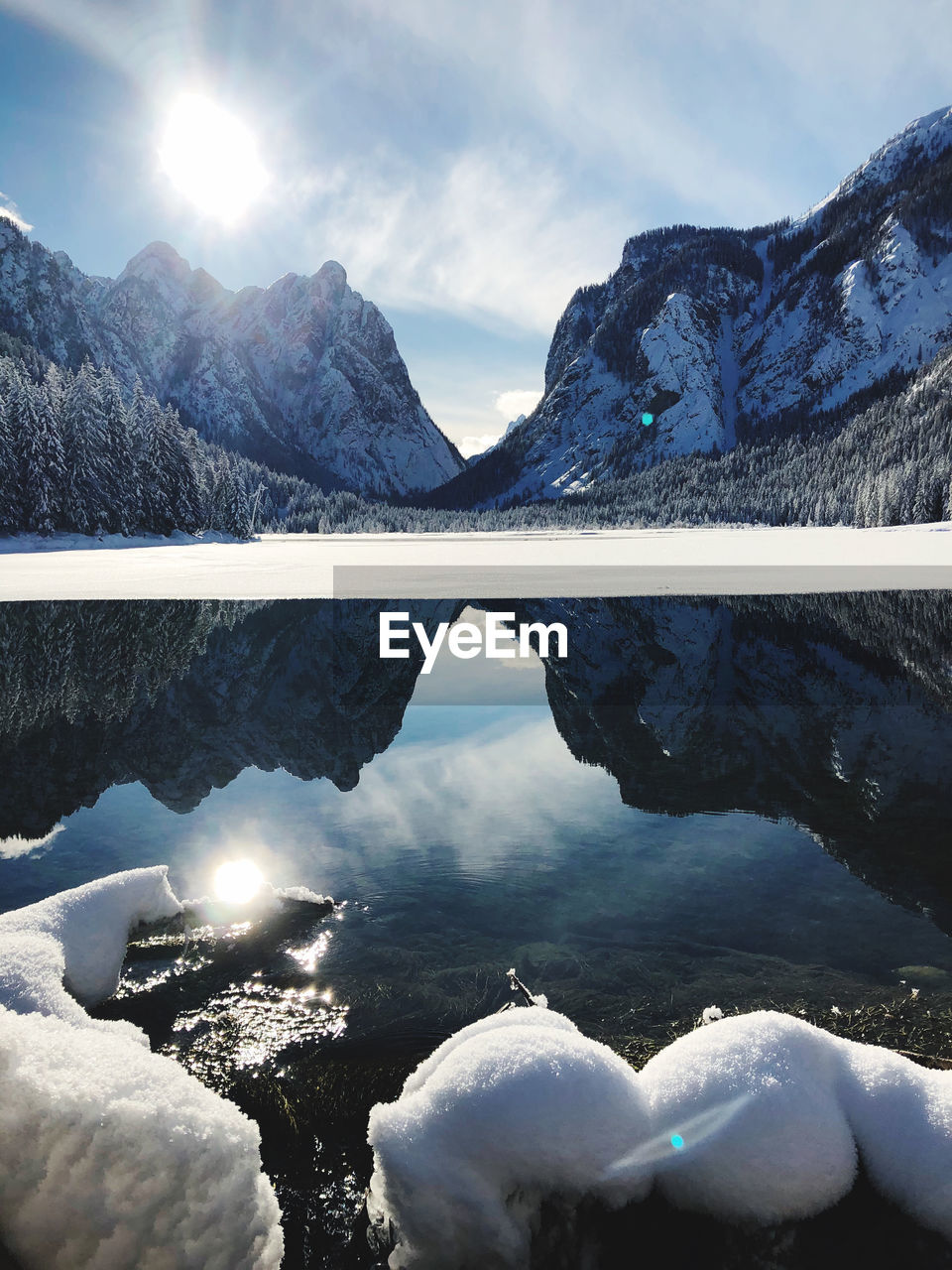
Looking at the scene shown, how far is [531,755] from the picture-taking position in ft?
32.9

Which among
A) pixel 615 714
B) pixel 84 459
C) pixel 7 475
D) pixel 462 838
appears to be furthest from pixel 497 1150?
pixel 84 459

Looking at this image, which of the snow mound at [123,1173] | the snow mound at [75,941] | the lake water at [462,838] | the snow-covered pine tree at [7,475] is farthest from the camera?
the snow-covered pine tree at [7,475]

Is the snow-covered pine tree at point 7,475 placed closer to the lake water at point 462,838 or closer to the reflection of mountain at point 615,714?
the reflection of mountain at point 615,714

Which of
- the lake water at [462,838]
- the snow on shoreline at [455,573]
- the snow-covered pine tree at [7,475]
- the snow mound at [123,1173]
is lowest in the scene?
the lake water at [462,838]

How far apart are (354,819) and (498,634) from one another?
12.2 meters

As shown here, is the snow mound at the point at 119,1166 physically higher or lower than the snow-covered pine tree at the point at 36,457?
lower

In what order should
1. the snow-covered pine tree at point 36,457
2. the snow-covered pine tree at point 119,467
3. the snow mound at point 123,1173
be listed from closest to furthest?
the snow mound at point 123,1173 < the snow-covered pine tree at point 36,457 < the snow-covered pine tree at point 119,467

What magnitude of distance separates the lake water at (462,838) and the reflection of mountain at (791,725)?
0.06m

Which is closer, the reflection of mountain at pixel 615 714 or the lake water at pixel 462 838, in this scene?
the lake water at pixel 462 838

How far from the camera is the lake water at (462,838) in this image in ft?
14.8

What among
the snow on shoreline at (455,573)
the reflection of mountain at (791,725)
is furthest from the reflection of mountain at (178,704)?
the snow on shoreline at (455,573)

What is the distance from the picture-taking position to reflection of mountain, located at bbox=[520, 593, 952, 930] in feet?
24.4

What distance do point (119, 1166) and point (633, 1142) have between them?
192cm

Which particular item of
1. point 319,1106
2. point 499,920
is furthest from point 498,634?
point 319,1106
